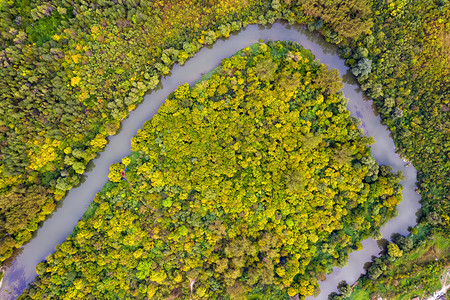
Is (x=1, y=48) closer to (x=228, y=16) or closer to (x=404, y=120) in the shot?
(x=228, y=16)

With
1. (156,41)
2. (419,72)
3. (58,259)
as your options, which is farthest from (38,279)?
(419,72)

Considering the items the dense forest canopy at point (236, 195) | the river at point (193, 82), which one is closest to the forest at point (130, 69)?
the river at point (193, 82)

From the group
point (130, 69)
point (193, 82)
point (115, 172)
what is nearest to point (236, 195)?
point (115, 172)

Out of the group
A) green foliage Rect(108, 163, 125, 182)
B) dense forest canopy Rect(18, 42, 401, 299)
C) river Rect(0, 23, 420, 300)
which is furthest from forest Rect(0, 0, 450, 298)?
dense forest canopy Rect(18, 42, 401, 299)

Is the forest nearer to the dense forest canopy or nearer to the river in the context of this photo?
the river

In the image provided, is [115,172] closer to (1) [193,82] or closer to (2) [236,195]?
(1) [193,82]
